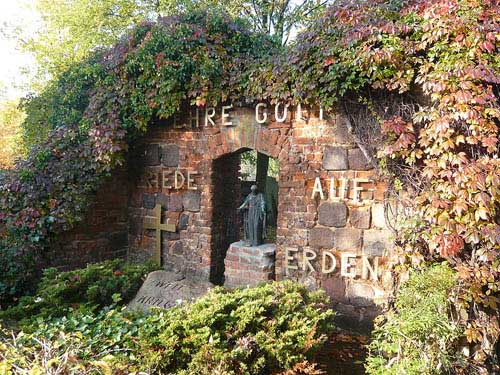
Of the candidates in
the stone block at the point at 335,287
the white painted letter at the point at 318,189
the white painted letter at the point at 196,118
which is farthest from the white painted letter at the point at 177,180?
the stone block at the point at 335,287

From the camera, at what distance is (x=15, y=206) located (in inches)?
235

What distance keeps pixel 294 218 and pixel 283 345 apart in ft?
7.48

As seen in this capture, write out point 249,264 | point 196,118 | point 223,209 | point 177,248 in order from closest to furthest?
point 249,264, point 196,118, point 223,209, point 177,248

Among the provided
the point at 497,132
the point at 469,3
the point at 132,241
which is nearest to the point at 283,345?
the point at 497,132

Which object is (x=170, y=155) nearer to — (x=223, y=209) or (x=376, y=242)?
(x=223, y=209)

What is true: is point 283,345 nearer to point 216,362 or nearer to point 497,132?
point 216,362

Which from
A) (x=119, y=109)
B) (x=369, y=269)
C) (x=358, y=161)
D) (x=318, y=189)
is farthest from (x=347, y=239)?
(x=119, y=109)

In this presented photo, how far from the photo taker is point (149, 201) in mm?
6727

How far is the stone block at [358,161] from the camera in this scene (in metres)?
4.76

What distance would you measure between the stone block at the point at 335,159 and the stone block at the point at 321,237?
0.78 m

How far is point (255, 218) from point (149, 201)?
2104 mm

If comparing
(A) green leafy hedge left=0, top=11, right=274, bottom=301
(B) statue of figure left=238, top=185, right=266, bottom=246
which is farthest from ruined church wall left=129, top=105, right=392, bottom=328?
(A) green leafy hedge left=0, top=11, right=274, bottom=301

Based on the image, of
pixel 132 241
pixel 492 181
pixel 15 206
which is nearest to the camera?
A: pixel 492 181

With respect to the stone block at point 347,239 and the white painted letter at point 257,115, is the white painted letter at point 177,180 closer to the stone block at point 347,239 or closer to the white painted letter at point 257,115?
the white painted letter at point 257,115
